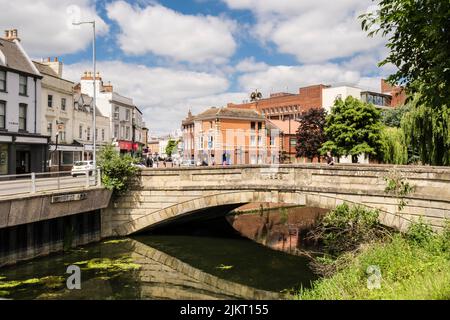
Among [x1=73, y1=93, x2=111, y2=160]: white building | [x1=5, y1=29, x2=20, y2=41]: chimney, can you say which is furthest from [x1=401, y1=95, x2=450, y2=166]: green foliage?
[x1=5, y1=29, x2=20, y2=41]: chimney

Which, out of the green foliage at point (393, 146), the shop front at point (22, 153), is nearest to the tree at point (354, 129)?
the green foliage at point (393, 146)

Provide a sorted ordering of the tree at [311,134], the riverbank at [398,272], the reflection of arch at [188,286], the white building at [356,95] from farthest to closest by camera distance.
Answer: the white building at [356,95]
the tree at [311,134]
the reflection of arch at [188,286]
the riverbank at [398,272]

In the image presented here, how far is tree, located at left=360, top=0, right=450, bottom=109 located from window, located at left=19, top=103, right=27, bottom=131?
28.6m

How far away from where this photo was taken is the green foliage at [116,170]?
22.6 m

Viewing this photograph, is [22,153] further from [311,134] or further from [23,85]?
[311,134]

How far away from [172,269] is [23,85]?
73.2ft

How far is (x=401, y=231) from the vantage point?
15531 mm

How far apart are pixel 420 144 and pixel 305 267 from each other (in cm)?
1437

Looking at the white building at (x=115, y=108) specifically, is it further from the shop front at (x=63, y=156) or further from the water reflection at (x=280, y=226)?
the water reflection at (x=280, y=226)

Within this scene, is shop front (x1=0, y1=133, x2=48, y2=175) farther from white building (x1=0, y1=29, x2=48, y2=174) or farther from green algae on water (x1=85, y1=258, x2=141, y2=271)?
green algae on water (x1=85, y1=258, x2=141, y2=271)

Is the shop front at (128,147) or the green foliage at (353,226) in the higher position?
the shop front at (128,147)

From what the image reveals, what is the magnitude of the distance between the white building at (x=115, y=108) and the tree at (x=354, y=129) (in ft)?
83.2
